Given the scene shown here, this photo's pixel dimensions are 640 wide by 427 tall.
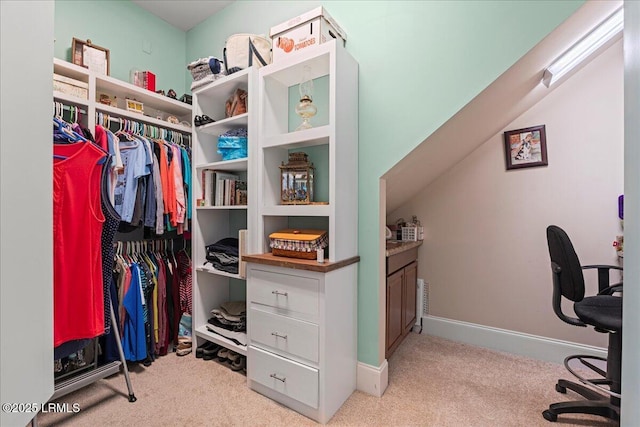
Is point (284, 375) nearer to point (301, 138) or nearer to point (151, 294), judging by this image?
point (151, 294)

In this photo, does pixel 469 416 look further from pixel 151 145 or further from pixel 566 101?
pixel 151 145

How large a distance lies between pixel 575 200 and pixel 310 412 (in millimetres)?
2375

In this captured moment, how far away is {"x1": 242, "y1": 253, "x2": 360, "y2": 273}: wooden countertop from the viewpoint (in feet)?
4.98

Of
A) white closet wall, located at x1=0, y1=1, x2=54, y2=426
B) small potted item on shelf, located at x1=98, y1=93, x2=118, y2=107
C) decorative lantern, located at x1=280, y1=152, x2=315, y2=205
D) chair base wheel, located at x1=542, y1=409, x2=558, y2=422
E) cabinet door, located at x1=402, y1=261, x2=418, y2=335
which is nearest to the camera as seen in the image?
white closet wall, located at x1=0, y1=1, x2=54, y2=426

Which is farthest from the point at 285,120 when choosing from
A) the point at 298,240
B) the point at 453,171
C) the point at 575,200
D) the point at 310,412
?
the point at 575,200

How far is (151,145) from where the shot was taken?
2.05 m

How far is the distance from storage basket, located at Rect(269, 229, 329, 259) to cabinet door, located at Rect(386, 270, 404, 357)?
66 cm

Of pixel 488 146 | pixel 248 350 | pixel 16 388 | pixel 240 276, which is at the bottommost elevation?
pixel 248 350

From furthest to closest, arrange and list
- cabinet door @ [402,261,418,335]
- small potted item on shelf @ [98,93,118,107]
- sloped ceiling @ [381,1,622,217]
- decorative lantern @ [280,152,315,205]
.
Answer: cabinet door @ [402,261,418,335] → small potted item on shelf @ [98,93,118,107] → decorative lantern @ [280,152,315,205] → sloped ceiling @ [381,1,622,217]

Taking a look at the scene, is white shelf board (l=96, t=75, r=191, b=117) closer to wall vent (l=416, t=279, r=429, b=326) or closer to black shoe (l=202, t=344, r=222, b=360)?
black shoe (l=202, t=344, r=222, b=360)

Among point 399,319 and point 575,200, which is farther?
point 399,319

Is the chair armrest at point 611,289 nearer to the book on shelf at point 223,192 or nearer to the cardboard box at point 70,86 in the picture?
the book on shelf at point 223,192

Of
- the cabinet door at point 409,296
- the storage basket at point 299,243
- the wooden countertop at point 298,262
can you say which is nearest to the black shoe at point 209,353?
the wooden countertop at point 298,262

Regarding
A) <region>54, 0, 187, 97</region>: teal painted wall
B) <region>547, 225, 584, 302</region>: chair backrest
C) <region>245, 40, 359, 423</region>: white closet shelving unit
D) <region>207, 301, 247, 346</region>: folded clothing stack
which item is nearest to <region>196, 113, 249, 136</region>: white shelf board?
<region>245, 40, 359, 423</region>: white closet shelving unit
